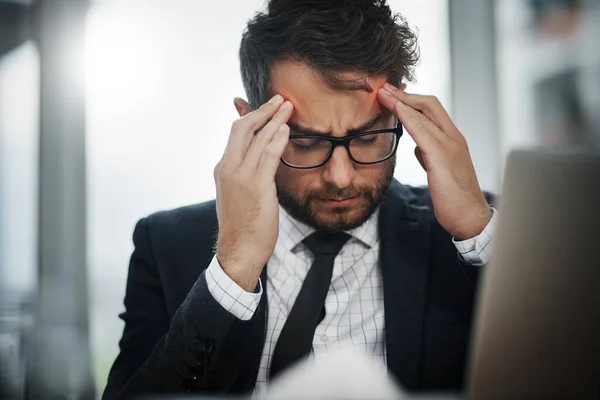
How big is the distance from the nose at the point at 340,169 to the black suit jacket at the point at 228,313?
0.24m

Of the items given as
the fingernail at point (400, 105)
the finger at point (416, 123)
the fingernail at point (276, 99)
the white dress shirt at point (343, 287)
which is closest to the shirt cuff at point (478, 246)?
the white dress shirt at point (343, 287)

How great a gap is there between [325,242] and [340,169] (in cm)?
22

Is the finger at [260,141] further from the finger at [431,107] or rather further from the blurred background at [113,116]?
the blurred background at [113,116]

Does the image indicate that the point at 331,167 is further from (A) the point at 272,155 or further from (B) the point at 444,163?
(B) the point at 444,163

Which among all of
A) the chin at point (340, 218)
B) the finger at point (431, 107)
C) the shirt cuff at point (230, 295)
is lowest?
the shirt cuff at point (230, 295)

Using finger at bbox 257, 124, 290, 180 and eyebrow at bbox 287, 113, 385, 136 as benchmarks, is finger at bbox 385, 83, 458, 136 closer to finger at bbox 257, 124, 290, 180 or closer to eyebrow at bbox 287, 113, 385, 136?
eyebrow at bbox 287, 113, 385, 136

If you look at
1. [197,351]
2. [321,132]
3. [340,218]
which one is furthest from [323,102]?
[197,351]

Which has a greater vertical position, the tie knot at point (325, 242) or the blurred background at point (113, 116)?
the blurred background at point (113, 116)

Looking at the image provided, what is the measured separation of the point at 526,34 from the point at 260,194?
1804 millimetres

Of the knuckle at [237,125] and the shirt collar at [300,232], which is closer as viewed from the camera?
the knuckle at [237,125]

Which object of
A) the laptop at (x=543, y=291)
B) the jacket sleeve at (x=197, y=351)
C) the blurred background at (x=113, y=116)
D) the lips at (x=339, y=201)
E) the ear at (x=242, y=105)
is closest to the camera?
the laptop at (x=543, y=291)

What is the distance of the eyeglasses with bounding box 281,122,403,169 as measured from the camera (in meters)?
1.38

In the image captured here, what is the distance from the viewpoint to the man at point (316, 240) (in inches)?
50.4

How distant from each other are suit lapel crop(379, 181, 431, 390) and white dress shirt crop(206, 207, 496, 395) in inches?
2.2
